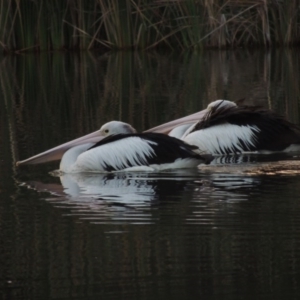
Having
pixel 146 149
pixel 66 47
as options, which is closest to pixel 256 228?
pixel 146 149

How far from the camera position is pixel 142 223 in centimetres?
606

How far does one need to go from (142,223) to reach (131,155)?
2.07 metres

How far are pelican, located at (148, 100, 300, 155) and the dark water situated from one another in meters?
0.28

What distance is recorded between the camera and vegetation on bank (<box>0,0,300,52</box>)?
63.5 ft

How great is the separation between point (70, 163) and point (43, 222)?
212cm

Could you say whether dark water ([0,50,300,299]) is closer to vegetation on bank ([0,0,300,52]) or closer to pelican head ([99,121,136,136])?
pelican head ([99,121,136,136])

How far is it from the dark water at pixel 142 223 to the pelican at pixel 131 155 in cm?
10

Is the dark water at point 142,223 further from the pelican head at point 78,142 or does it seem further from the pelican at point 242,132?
the pelican at point 242,132

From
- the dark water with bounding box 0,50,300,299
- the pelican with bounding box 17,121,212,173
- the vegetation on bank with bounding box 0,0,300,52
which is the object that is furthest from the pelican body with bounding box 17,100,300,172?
the vegetation on bank with bounding box 0,0,300,52

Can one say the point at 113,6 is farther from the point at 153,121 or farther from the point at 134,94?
the point at 153,121

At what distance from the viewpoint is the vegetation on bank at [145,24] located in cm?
1934

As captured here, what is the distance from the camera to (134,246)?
18.0 ft

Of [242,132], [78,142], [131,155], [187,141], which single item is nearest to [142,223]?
[131,155]

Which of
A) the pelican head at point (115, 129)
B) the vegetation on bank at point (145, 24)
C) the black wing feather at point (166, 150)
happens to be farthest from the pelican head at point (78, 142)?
the vegetation on bank at point (145, 24)
